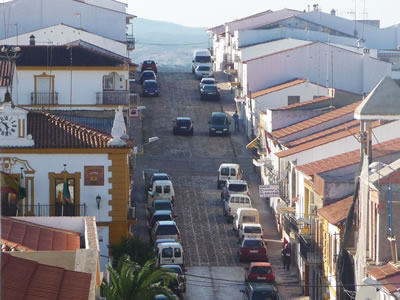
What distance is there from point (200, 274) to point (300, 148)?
27.2 feet

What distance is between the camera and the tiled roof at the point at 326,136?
59312 millimetres

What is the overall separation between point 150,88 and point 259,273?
4550 centimetres

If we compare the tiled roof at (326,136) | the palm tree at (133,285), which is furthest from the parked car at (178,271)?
the palm tree at (133,285)

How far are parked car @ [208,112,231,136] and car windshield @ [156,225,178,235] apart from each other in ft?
84.9

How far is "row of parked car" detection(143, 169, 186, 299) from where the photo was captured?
174 feet

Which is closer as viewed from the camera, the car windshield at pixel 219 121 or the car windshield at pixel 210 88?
the car windshield at pixel 219 121

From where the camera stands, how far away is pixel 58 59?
7162 cm

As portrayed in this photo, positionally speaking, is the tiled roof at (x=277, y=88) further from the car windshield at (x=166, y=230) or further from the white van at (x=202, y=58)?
the white van at (x=202, y=58)

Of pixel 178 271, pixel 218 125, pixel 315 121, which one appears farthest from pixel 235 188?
pixel 218 125

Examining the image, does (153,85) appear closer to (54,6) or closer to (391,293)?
(54,6)

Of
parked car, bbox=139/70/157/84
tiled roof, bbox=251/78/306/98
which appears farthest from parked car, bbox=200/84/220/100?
tiled roof, bbox=251/78/306/98

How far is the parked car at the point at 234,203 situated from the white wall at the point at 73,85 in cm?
987

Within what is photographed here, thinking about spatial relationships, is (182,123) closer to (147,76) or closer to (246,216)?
(147,76)

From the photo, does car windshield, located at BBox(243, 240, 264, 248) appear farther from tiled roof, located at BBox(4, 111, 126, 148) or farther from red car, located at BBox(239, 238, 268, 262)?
tiled roof, located at BBox(4, 111, 126, 148)
